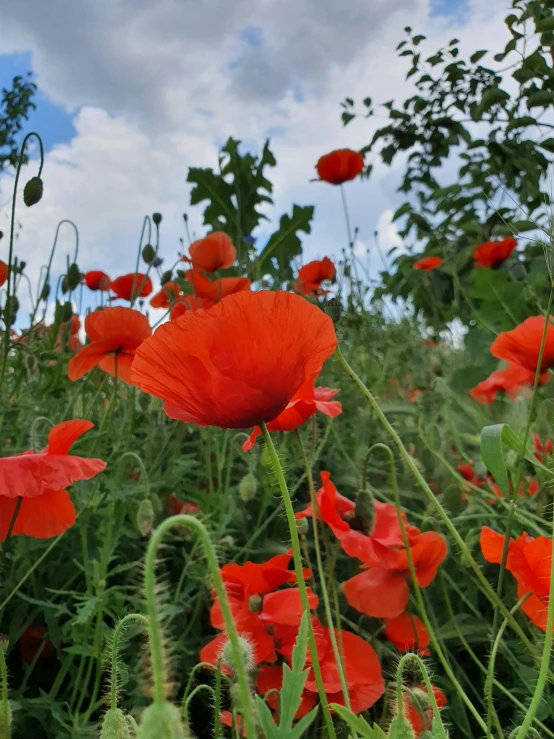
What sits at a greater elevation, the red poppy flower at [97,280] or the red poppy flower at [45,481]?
the red poppy flower at [97,280]

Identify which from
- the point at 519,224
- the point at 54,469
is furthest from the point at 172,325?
the point at 519,224

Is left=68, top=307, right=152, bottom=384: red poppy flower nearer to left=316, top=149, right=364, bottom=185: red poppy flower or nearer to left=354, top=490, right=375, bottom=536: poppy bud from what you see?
left=354, top=490, right=375, bottom=536: poppy bud

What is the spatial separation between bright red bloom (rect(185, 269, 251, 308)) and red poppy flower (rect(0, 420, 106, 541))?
0.99m

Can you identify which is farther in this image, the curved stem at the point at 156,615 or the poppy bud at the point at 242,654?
the poppy bud at the point at 242,654

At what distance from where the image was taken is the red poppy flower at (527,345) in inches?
52.0

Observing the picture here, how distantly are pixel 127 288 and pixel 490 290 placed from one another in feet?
4.68

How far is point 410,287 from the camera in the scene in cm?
413

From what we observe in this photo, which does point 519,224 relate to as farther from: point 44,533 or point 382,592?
point 44,533

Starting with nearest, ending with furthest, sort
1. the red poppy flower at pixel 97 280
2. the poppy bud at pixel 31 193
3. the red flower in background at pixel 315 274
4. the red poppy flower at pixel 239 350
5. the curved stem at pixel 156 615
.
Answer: the curved stem at pixel 156 615 → the red poppy flower at pixel 239 350 → the poppy bud at pixel 31 193 → the red flower in background at pixel 315 274 → the red poppy flower at pixel 97 280

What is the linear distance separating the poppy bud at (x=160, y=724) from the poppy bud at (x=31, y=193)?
1.03 metres

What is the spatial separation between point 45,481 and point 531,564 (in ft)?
2.01

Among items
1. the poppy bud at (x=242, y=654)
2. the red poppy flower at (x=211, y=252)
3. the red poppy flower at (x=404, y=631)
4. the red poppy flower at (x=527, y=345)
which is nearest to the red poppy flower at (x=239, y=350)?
the poppy bud at (x=242, y=654)

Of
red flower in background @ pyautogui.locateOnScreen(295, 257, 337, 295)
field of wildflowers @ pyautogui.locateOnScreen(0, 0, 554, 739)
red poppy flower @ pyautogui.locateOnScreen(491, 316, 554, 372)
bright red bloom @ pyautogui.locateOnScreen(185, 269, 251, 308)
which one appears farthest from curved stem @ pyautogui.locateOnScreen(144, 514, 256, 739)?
red flower in background @ pyautogui.locateOnScreen(295, 257, 337, 295)

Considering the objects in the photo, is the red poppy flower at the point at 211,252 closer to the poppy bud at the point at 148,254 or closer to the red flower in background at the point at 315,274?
the poppy bud at the point at 148,254
